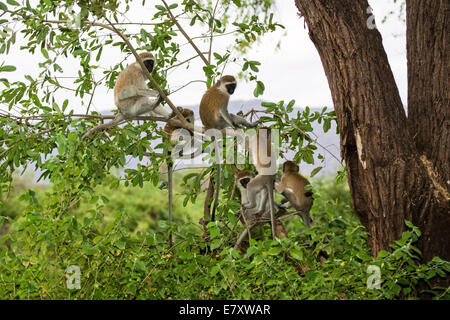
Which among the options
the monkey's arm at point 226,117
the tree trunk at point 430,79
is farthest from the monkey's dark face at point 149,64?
the tree trunk at point 430,79

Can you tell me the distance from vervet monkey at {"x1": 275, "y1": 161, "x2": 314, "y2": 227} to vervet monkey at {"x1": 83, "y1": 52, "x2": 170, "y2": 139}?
111 cm

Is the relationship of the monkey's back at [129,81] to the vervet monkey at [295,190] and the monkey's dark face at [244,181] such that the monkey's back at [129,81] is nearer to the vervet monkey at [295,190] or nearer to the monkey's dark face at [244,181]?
the monkey's dark face at [244,181]

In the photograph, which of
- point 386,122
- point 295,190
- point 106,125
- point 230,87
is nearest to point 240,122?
point 230,87

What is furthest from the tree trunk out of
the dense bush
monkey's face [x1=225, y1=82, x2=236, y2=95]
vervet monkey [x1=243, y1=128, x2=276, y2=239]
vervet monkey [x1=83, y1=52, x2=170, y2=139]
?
vervet monkey [x1=83, y1=52, x2=170, y2=139]

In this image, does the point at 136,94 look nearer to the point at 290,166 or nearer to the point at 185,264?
the point at 290,166

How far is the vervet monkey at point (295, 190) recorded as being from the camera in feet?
14.2

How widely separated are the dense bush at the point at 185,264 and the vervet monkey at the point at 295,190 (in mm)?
977

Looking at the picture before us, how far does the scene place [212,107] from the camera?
15.2ft

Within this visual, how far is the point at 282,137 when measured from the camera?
14.9ft

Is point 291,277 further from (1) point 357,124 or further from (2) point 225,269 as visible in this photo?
(1) point 357,124

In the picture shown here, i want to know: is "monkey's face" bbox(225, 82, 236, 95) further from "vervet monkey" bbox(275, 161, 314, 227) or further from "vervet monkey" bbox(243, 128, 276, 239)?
"vervet monkey" bbox(275, 161, 314, 227)

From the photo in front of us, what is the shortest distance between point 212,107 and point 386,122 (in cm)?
166
